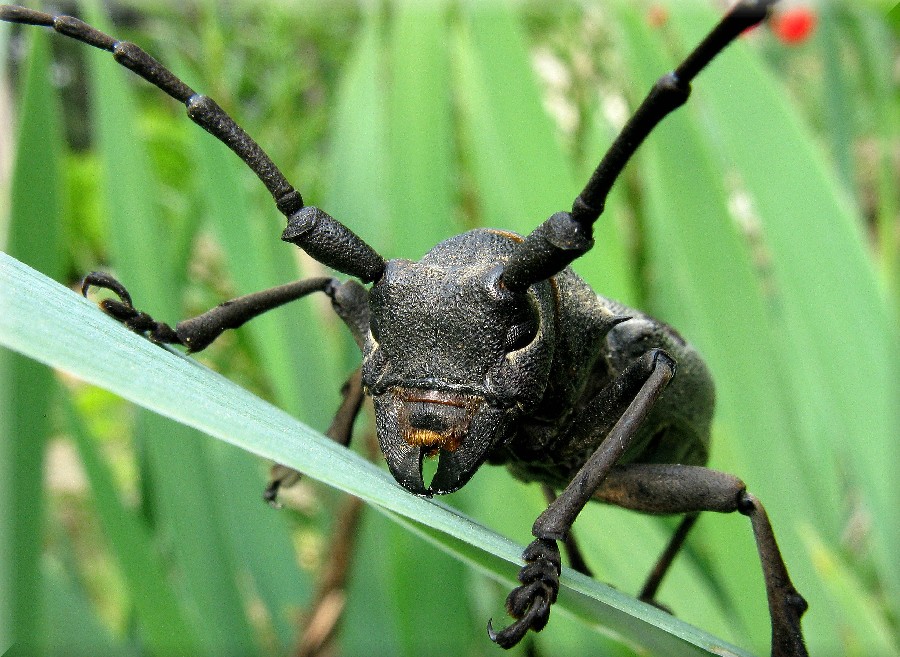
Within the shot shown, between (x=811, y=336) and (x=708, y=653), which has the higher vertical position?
(x=811, y=336)

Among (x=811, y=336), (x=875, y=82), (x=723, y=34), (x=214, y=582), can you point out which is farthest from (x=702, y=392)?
(x=875, y=82)

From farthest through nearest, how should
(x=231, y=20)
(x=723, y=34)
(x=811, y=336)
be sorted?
(x=231, y=20), (x=811, y=336), (x=723, y=34)

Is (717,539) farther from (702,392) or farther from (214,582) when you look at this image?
(214,582)

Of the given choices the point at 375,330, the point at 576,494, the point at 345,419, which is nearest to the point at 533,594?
the point at 576,494

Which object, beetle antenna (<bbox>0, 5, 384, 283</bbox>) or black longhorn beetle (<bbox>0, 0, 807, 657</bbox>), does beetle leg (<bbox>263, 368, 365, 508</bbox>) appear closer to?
black longhorn beetle (<bbox>0, 0, 807, 657</bbox>)

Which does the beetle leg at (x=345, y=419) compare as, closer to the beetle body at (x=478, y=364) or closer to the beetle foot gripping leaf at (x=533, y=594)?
the beetle body at (x=478, y=364)

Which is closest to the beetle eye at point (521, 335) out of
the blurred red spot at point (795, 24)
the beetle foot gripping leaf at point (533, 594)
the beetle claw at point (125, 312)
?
the beetle foot gripping leaf at point (533, 594)
